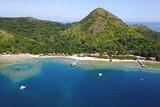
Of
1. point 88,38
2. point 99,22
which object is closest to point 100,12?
point 99,22

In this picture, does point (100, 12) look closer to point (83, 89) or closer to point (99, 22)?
point (99, 22)

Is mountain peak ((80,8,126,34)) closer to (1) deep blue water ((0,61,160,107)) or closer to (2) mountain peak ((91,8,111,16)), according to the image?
(2) mountain peak ((91,8,111,16))

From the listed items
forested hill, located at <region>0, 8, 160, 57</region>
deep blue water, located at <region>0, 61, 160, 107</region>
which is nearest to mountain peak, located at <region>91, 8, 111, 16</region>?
forested hill, located at <region>0, 8, 160, 57</region>

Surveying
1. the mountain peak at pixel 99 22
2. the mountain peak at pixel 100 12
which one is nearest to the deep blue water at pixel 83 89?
the mountain peak at pixel 99 22

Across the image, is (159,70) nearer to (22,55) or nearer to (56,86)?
(56,86)

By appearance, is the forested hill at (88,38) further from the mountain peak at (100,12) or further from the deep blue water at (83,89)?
the deep blue water at (83,89)

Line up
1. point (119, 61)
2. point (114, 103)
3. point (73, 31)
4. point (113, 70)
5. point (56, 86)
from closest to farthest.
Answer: point (114, 103), point (56, 86), point (113, 70), point (119, 61), point (73, 31)

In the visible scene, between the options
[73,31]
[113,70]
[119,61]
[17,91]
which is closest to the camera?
[17,91]

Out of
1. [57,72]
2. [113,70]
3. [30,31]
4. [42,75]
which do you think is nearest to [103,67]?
[113,70]
